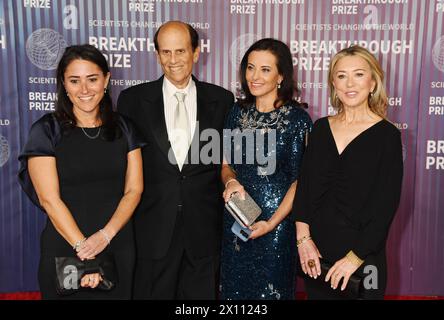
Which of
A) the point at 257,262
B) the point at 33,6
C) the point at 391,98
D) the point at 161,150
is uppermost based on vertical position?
the point at 33,6

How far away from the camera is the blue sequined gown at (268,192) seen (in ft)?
8.51

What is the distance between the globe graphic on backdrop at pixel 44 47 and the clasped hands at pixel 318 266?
2381 millimetres

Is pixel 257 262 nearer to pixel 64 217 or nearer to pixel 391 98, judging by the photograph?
pixel 64 217

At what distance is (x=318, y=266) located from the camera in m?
2.26

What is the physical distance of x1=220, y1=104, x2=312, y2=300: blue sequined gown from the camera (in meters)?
2.59

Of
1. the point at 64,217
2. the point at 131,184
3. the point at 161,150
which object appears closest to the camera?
the point at 64,217

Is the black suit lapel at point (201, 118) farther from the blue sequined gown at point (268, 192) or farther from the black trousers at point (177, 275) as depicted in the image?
the black trousers at point (177, 275)

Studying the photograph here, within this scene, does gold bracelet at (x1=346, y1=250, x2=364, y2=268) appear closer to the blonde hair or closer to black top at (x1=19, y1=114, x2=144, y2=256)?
the blonde hair

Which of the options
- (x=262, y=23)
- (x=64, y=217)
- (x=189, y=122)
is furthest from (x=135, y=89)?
(x=262, y=23)

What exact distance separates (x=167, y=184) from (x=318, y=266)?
95 cm

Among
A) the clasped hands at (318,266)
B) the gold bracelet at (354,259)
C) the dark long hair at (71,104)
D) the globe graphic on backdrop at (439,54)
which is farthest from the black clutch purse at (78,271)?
the globe graphic on backdrop at (439,54)

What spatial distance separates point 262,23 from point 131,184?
1814 mm

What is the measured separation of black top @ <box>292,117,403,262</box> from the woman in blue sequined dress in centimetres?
27

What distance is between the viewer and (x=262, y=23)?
364 centimetres
